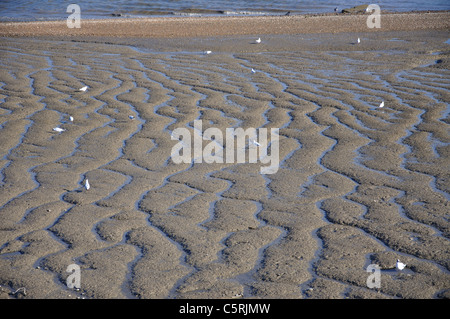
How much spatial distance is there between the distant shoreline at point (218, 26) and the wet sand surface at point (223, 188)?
4.93 metres

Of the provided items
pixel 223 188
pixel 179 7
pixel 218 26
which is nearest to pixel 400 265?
pixel 223 188

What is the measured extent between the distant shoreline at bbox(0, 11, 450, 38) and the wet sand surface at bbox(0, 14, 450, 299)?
4.93m

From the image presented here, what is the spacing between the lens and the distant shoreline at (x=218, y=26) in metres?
12.2

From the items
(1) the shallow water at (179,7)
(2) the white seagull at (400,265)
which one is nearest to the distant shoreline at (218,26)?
(1) the shallow water at (179,7)

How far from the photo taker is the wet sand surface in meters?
2.66

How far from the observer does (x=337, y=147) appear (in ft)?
15.0

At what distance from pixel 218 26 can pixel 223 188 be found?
33.8ft

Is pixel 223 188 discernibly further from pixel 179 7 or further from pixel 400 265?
pixel 179 7

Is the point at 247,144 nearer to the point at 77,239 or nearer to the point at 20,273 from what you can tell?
the point at 77,239

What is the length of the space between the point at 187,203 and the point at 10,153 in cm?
174

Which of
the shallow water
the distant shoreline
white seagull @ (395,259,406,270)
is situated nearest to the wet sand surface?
white seagull @ (395,259,406,270)

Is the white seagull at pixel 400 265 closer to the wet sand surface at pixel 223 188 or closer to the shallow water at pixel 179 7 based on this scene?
the wet sand surface at pixel 223 188

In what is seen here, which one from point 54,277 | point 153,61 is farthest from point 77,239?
point 153,61

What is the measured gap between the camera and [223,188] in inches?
147
